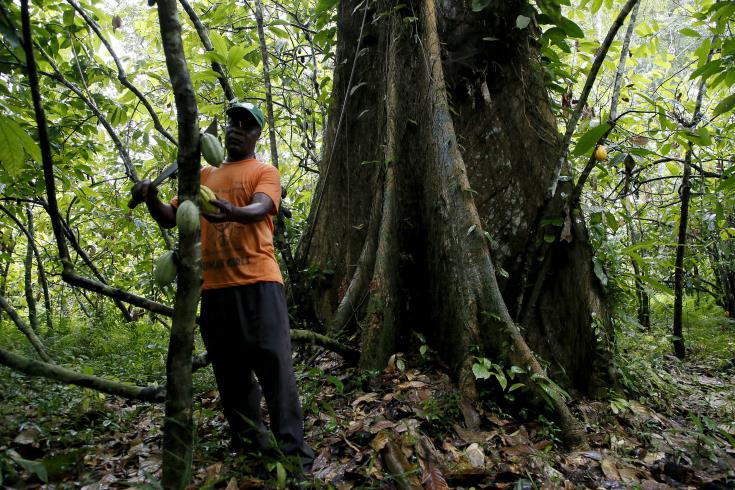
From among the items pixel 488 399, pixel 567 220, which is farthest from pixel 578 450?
pixel 567 220

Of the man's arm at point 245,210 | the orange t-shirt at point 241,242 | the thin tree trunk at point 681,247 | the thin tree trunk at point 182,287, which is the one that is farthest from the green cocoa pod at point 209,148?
the thin tree trunk at point 681,247

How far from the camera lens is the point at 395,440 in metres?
2.46

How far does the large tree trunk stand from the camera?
3312 millimetres

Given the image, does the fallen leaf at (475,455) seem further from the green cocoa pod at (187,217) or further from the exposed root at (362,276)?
the green cocoa pod at (187,217)

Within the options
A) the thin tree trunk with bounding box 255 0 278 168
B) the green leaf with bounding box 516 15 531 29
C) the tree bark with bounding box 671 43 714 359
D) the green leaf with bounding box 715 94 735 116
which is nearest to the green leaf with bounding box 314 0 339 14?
the thin tree trunk with bounding box 255 0 278 168

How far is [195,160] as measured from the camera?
1.75 m

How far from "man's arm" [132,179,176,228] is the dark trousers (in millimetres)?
450

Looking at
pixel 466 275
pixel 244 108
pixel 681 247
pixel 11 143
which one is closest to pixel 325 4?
pixel 244 108

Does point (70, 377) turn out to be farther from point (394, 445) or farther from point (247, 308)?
point (394, 445)

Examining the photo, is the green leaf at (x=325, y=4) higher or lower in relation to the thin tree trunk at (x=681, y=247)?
higher

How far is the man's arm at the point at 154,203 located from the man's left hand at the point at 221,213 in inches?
11.2

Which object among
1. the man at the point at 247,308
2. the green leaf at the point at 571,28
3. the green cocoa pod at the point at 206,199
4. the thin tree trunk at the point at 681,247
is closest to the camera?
the green cocoa pod at the point at 206,199

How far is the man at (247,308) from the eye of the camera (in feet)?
7.97

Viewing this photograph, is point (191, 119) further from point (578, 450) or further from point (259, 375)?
point (578, 450)
